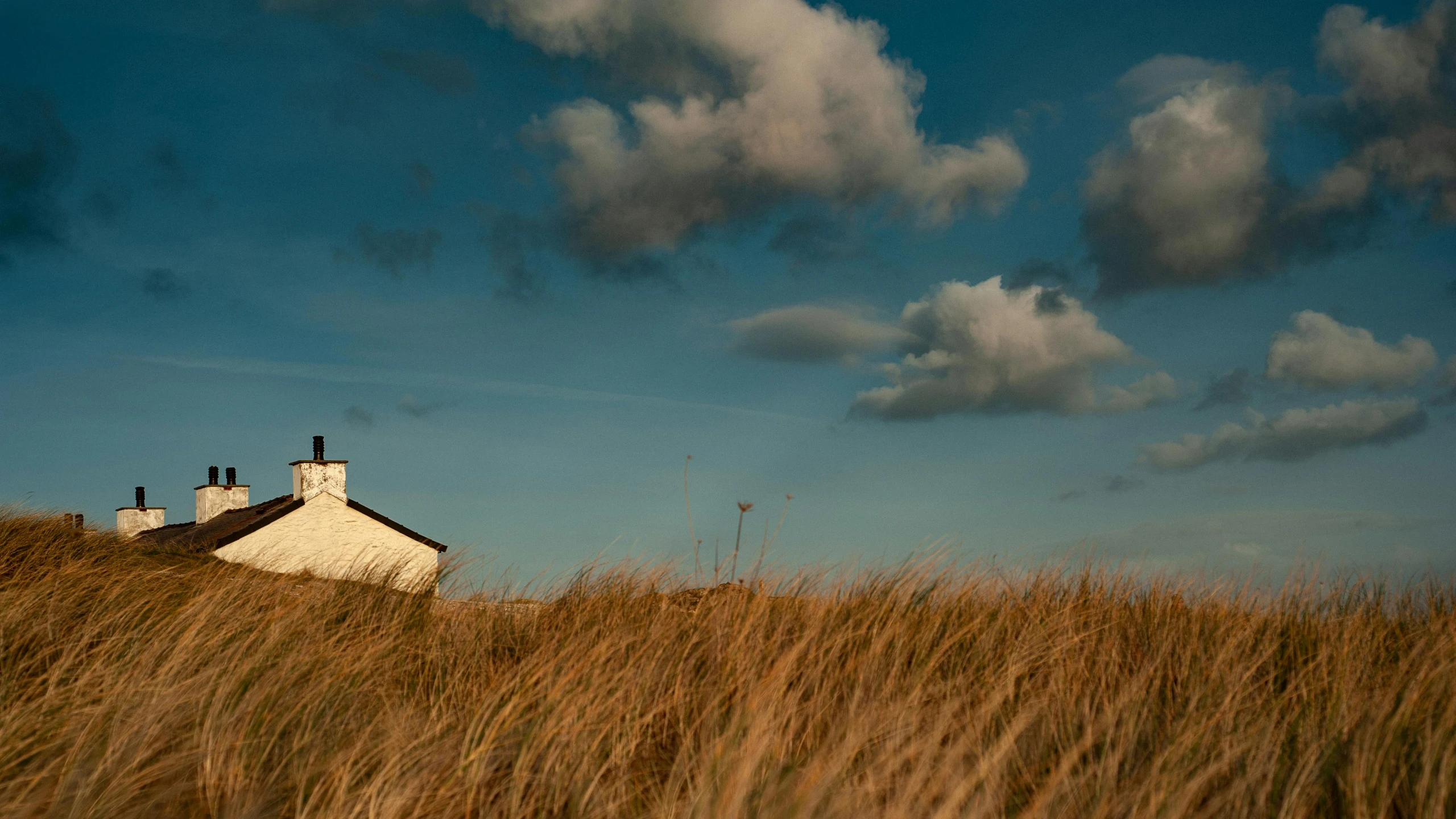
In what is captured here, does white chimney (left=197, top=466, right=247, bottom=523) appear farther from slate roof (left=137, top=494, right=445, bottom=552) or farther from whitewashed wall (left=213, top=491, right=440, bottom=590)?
whitewashed wall (left=213, top=491, right=440, bottom=590)

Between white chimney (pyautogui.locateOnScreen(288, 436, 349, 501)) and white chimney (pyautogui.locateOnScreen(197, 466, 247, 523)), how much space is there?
551 cm

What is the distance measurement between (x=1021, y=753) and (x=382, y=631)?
4.16 metres

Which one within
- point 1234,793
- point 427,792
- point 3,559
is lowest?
point 1234,793

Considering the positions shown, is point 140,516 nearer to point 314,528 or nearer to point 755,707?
point 314,528

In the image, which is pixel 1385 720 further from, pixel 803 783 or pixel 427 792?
pixel 427 792

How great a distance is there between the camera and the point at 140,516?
1291 inches

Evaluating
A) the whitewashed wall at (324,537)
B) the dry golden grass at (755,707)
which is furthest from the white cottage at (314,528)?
the dry golden grass at (755,707)

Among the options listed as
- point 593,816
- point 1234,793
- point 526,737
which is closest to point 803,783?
point 593,816

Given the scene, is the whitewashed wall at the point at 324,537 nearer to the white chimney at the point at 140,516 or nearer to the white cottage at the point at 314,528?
the white cottage at the point at 314,528

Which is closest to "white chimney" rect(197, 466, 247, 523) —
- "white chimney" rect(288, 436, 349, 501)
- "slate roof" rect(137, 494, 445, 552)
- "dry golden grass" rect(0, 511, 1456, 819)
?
"slate roof" rect(137, 494, 445, 552)

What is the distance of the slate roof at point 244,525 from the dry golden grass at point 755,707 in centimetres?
1652

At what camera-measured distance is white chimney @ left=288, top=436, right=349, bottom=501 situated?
937 inches

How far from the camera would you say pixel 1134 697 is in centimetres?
423

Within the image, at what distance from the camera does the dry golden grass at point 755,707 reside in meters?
3.49
